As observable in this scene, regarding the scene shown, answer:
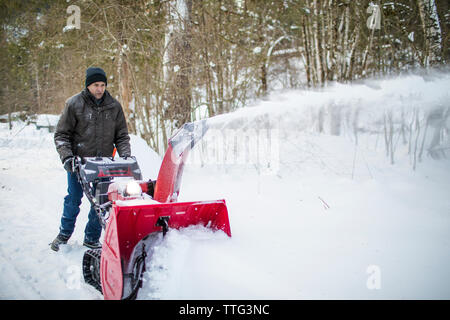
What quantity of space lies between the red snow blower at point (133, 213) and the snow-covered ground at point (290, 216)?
0.40 ft

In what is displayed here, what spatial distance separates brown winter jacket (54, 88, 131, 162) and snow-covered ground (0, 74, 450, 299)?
1.15 metres

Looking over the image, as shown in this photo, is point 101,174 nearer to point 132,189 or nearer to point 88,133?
point 132,189

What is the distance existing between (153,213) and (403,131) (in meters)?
5.57

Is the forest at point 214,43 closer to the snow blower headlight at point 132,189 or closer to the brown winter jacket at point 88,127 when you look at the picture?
the brown winter jacket at point 88,127

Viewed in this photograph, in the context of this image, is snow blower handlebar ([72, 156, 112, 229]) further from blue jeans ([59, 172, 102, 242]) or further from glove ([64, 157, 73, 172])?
blue jeans ([59, 172, 102, 242])

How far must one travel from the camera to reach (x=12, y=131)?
49.1 feet

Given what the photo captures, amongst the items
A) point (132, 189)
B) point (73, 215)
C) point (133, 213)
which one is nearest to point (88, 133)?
point (73, 215)

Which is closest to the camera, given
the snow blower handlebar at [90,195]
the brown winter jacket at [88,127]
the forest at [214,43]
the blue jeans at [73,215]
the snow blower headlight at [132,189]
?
the snow blower headlight at [132,189]

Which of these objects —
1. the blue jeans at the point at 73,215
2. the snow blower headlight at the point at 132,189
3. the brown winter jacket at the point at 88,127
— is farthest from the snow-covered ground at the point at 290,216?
the brown winter jacket at the point at 88,127

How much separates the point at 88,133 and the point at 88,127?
67 millimetres

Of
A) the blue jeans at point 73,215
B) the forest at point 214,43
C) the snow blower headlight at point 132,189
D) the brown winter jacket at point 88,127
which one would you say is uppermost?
the forest at point 214,43

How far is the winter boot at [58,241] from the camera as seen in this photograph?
3.45m

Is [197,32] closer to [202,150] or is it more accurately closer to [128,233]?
[202,150]

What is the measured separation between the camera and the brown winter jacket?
327cm
